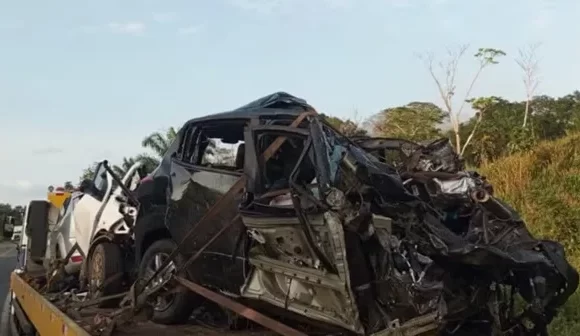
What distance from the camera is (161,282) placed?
230 inches

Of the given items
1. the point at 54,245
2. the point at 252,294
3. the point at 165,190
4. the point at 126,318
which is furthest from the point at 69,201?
the point at 252,294

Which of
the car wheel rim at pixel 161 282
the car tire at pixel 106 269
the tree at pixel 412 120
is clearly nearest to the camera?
the car wheel rim at pixel 161 282

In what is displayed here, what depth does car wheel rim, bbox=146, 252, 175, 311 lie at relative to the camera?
5816mm

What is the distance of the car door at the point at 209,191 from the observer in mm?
5152

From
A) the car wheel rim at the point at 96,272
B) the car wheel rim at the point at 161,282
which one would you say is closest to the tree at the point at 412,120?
the car wheel rim at the point at 96,272

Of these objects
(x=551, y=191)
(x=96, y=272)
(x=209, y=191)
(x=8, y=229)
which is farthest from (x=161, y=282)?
(x=8, y=229)

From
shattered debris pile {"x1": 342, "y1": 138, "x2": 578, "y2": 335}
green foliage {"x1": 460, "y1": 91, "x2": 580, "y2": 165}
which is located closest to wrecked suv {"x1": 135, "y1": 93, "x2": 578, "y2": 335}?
shattered debris pile {"x1": 342, "y1": 138, "x2": 578, "y2": 335}

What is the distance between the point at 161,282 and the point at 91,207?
2894mm

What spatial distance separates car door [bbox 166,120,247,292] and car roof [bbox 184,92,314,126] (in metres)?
0.06

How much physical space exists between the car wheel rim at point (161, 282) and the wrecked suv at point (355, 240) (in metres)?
0.18

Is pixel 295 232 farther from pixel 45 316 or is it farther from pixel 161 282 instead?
pixel 45 316

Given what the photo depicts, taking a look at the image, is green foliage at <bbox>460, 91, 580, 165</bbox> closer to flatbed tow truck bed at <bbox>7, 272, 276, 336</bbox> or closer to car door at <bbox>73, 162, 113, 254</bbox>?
car door at <bbox>73, 162, 113, 254</bbox>

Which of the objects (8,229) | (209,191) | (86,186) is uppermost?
(86,186)

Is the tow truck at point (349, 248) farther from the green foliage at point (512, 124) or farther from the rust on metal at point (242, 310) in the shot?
the green foliage at point (512, 124)
